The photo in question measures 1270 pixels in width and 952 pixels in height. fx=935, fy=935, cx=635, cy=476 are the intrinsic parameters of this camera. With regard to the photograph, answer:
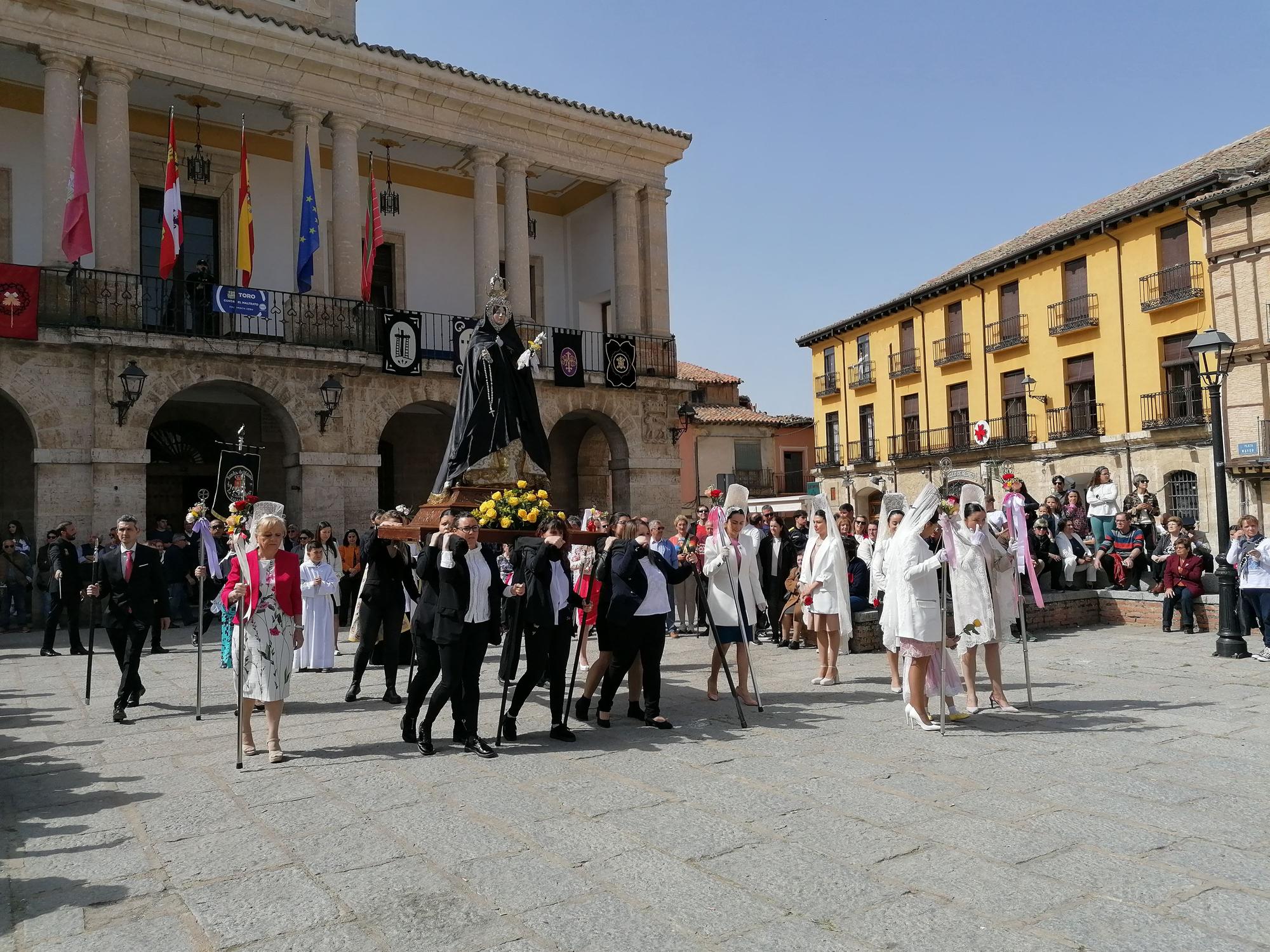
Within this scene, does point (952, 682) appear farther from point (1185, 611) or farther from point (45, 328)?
point (45, 328)

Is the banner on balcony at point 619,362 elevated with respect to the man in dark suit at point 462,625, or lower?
elevated

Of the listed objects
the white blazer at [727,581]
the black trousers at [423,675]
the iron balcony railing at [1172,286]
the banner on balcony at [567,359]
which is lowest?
the black trousers at [423,675]

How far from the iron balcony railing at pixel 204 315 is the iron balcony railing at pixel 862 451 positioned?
22731 mm

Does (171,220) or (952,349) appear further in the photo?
(952,349)

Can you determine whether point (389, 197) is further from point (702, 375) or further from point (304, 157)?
point (702, 375)

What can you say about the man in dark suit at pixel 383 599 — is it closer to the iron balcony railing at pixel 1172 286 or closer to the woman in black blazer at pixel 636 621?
the woman in black blazer at pixel 636 621

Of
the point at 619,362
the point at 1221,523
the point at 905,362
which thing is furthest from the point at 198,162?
the point at 905,362

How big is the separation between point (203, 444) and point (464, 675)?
620 inches

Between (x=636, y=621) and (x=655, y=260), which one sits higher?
(x=655, y=260)

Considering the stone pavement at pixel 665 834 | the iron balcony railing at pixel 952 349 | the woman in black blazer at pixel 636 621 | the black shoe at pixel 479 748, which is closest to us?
the stone pavement at pixel 665 834

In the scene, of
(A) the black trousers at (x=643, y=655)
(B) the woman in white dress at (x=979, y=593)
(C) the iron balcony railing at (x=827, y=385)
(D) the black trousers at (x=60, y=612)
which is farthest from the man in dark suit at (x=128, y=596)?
(C) the iron balcony railing at (x=827, y=385)

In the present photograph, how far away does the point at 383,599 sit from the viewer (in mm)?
8992

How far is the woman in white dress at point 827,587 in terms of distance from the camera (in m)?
9.12

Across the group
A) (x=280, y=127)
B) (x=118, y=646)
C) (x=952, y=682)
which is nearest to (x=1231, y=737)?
(x=952, y=682)
